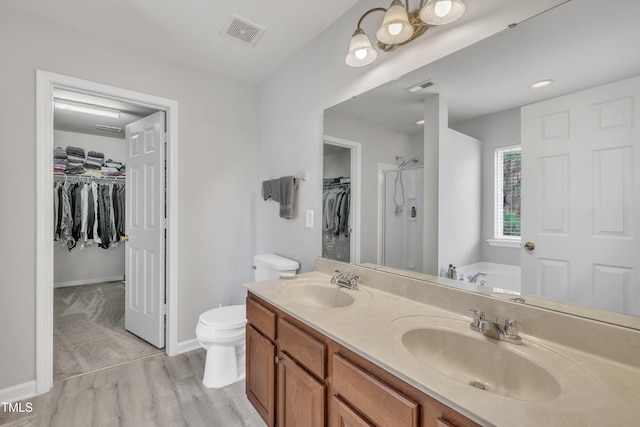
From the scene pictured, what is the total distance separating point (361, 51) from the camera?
5.04 feet

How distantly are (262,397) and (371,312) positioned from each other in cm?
87

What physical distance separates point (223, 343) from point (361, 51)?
6.84 ft

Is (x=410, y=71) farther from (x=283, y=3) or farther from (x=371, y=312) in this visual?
(x=371, y=312)

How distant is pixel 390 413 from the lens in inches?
32.8

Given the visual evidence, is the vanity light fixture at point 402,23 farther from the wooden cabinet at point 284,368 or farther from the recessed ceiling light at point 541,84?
the wooden cabinet at point 284,368

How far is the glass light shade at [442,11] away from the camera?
1173 millimetres

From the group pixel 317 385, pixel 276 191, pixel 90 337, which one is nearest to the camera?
pixel 317 385

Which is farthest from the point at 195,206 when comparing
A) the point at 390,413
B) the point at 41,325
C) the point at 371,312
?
the point at 390,413

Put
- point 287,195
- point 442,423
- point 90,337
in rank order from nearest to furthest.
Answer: point 442,423 → point 287,195 → point 90,337

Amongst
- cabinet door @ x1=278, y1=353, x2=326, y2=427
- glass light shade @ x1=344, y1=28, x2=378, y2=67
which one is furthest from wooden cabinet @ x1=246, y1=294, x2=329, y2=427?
glass light shade @ x1=344, y1=28, x2=378, y2=67

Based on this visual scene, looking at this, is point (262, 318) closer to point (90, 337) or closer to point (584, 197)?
point (584, 197)

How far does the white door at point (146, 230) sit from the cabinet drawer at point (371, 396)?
207 cm

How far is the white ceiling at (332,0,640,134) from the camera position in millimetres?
888

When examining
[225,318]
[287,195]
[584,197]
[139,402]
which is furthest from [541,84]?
[139,402]
